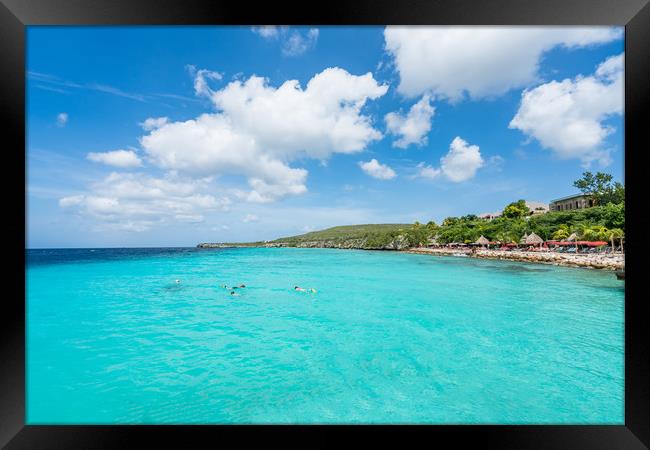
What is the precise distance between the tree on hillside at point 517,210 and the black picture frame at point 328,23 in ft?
149

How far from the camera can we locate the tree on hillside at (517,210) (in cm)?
3919

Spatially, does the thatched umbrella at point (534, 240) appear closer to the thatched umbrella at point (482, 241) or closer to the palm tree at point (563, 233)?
the palm tree at point (563, 233)

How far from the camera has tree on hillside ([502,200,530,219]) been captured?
39.2 meters

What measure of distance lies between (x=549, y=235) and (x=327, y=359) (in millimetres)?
33346

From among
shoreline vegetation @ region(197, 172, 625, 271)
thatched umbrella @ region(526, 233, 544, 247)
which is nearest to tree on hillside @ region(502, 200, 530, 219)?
shoreline vegetation @ region(197, 172, 625, 271)

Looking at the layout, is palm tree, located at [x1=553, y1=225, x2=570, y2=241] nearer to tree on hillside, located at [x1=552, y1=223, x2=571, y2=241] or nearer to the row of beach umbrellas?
tree on hillside, located at [x1=552, y1=223, x2=571, y2=241]

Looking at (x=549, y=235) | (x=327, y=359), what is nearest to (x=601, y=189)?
(x=549, y=235)

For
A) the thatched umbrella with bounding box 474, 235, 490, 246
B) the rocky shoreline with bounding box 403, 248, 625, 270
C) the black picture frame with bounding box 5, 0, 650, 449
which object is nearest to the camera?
the black picture frame with bounding box 5, 0, 650, 449

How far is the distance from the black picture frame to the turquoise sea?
2.08ft

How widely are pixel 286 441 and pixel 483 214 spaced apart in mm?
59833

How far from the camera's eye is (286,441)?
1.75 meters

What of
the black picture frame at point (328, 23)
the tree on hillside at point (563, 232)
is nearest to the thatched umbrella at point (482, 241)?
the tree on hillside at point (563, 232)

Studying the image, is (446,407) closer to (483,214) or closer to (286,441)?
(286,441)

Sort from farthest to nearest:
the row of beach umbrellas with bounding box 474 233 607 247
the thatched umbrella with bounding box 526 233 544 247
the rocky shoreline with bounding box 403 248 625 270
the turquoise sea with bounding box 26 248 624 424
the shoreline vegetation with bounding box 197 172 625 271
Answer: the thatched umbrella with bounding box 526 233 544 247, the row of beach umbrellas with bounding box 474 233 607 247, the shoreline vegetation with bounding box 197 172 625 271, the rocky shoreline with bounding box 403 248 625 270, the turquoise sea with bounding box 26 248 624 424
